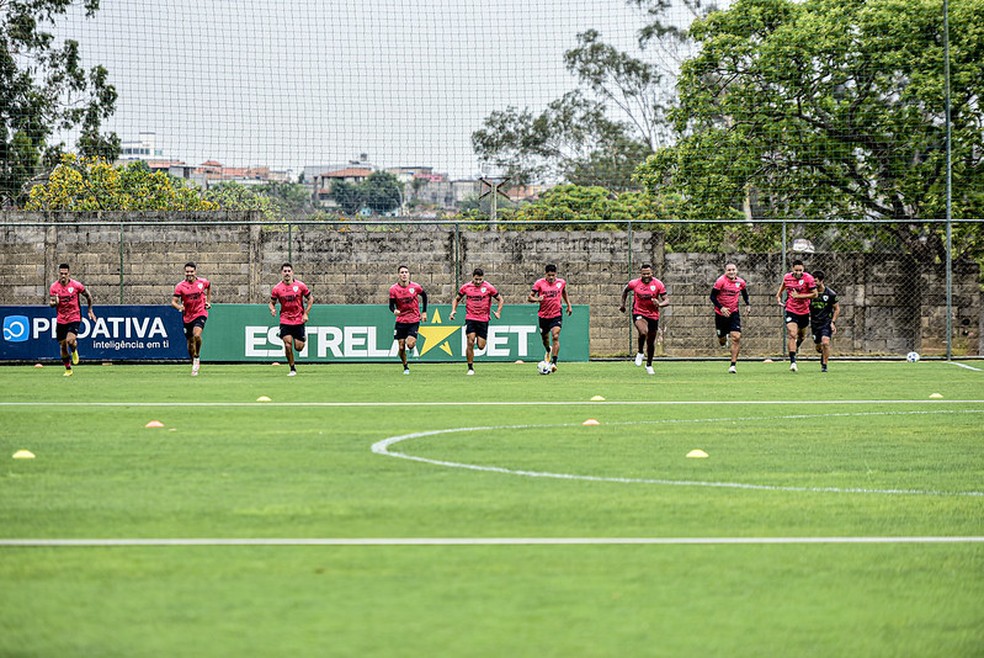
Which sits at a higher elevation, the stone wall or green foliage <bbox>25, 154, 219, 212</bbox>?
green foliage <bbox>25, 154, 219, 212</bbox>

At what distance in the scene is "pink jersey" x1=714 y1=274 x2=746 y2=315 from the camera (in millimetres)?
26703

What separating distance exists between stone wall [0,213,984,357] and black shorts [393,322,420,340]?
17.5 ft

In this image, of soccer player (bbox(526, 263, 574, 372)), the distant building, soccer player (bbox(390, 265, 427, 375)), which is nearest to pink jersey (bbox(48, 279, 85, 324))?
soccer player (bbox(390, 265, 427, 375))

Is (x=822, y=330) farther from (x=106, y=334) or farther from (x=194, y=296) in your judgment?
(x=106, y=334)

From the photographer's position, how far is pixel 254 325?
2898 centimetres

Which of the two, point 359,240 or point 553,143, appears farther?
point 553,143

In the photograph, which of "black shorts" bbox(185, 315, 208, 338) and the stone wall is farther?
the stone wall

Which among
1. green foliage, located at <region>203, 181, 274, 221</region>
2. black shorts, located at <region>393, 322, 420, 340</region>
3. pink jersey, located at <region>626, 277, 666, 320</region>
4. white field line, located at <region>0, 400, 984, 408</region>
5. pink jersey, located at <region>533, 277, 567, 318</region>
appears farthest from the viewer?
green foliage, located at <region>203, 181, 274, 221</region>

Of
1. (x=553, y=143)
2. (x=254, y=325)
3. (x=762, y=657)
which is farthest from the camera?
(x=553, y=143)

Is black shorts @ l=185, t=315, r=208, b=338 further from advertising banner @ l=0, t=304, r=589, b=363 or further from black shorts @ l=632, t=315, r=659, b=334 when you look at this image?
black shorts @ l=632, t=315, r=659, b=334

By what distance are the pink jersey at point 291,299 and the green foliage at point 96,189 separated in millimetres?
13589

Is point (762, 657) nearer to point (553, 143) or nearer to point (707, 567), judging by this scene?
point (707, 567)

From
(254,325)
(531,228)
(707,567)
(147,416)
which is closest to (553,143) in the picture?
(531,228)

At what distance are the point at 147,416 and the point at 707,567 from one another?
978 cm
